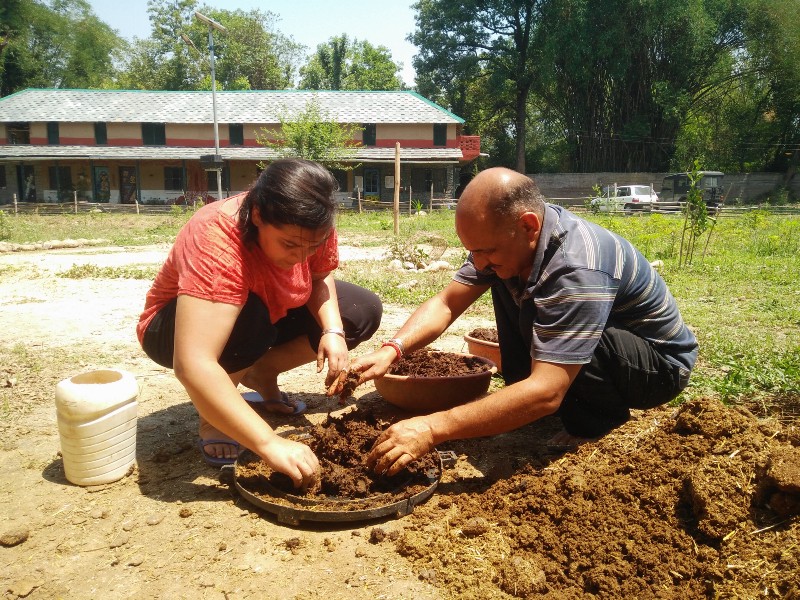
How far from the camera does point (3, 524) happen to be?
7.51 feet

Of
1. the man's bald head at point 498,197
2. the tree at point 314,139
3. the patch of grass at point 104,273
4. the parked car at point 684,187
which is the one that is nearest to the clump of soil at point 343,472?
the man's bald head at point 498,197

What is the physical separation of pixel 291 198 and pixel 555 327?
1.09 meters

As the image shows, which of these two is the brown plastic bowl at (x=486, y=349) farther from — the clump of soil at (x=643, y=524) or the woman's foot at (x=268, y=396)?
the clump of soil at (x=643, y=524)

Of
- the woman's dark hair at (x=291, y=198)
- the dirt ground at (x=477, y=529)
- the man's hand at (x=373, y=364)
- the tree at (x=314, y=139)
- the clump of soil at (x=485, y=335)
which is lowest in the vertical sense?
the dirt ground at (x=477, y=529)

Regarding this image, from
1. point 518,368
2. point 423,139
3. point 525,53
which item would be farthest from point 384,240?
point 525,53

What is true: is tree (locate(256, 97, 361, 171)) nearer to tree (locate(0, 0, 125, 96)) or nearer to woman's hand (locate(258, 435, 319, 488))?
woman's hand (locate(258, 435, 319, 488))

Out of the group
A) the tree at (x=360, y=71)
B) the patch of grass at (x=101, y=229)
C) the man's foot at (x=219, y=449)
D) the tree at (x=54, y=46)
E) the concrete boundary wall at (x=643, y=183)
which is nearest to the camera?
the man's foot at (x=219, y=449)

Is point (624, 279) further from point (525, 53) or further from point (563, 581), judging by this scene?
point (525, 53)

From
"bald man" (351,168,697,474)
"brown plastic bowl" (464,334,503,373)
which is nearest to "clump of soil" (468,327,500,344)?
"brown plastic bowl" (464,334,503,373)

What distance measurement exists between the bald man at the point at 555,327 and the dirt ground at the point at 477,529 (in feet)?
0.74

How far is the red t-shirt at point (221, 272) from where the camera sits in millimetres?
2295

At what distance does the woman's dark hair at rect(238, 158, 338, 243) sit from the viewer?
90.5 inches

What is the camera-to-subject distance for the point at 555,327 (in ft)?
7.36

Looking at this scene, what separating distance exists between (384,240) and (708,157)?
1271 inches
